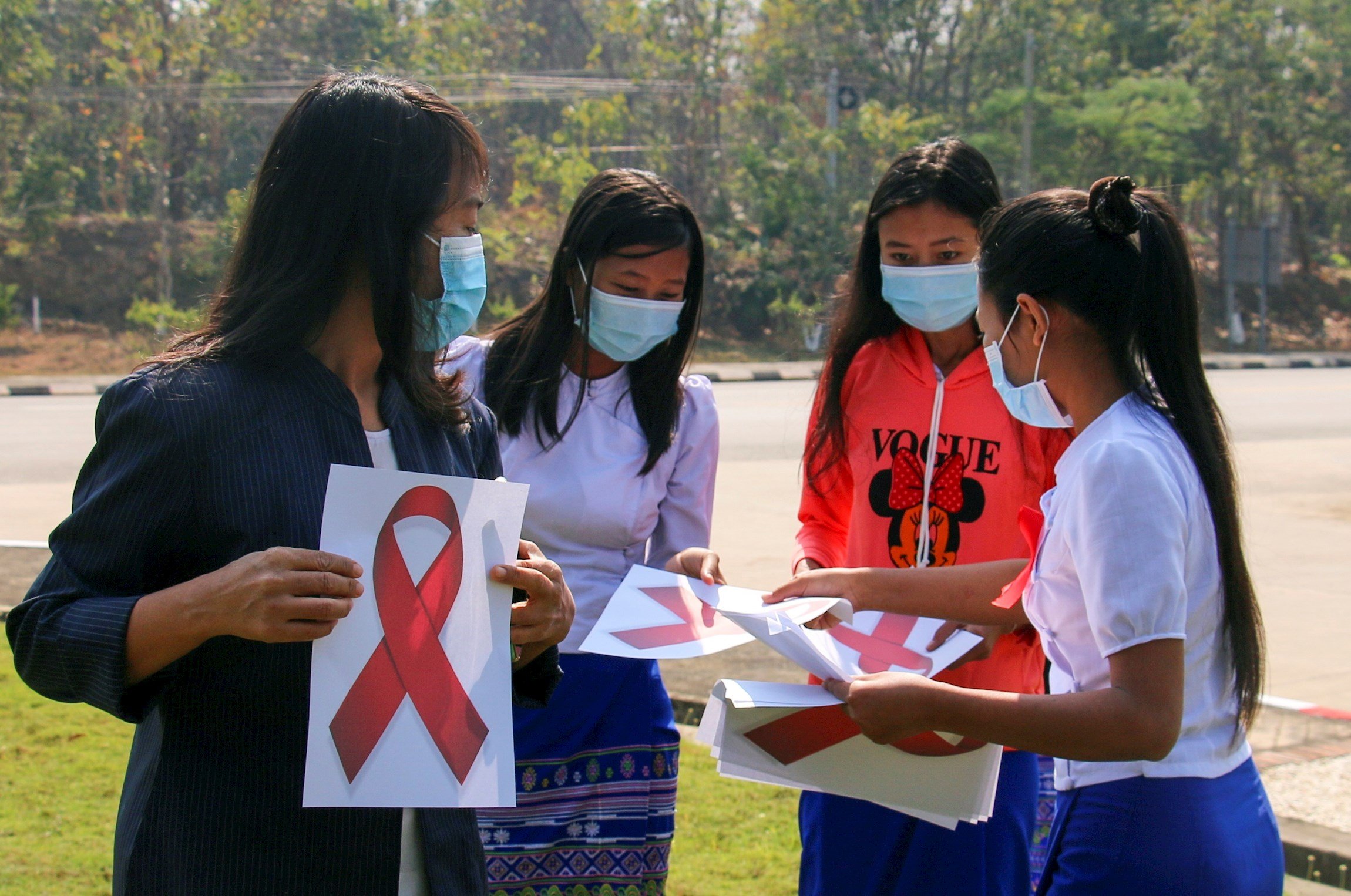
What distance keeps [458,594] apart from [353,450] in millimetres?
220

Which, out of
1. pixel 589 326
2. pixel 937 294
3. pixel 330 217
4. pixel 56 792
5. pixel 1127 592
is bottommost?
pixel 56 792

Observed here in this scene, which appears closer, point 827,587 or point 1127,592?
point 1127,592

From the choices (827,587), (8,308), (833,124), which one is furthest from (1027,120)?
(827,587)

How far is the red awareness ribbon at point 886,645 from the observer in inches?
80.0

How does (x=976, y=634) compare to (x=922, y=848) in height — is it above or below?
above

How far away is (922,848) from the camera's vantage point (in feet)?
7.39

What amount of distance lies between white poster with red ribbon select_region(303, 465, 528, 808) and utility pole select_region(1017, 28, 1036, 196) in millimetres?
25172

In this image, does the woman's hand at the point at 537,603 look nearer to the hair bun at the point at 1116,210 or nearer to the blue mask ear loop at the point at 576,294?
the hair bun at the point at 1116,210

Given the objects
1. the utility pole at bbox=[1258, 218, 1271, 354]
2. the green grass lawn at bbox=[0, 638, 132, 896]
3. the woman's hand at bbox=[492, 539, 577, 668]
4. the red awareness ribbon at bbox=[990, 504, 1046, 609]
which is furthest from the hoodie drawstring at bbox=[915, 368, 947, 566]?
the utility pole at bbox=[1258, 218, 1271, 354]

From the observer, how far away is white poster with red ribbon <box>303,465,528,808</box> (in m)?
1.43

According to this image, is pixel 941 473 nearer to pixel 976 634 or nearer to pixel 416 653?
pixel 976 634

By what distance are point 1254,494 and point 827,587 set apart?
28.4 ft

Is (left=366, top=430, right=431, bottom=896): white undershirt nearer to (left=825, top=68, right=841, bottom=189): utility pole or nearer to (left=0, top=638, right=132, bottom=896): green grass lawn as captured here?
(left=0, top=638, right=132, bottom=896): green grass lawn

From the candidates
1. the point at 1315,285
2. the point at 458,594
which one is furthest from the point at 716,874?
the point at 1315,285
